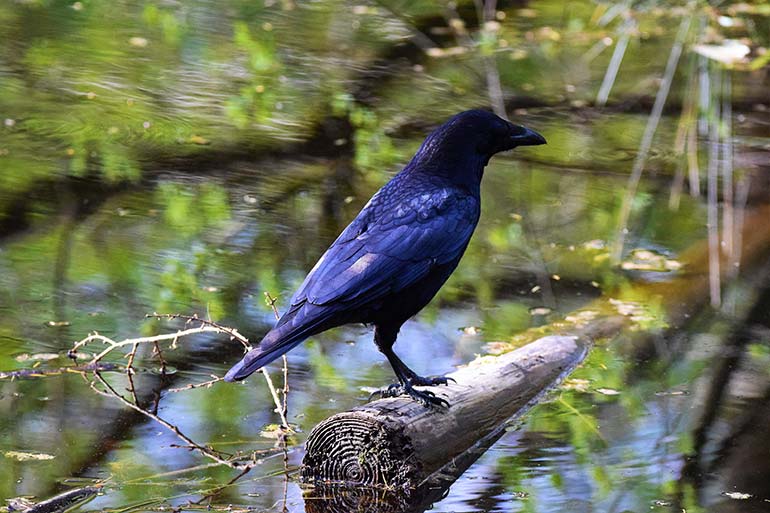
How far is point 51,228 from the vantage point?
7.01 meters

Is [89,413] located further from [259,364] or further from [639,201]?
[639,201]

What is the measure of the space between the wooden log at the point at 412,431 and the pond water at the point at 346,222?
95 mm

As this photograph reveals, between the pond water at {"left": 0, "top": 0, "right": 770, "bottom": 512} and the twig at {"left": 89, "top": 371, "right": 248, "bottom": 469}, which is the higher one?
the twig at {"left": 89, "top": 371, "right": 248, "bottom": 469}

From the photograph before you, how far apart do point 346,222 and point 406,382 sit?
296 cm

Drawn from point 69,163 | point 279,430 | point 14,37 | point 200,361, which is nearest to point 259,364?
point 279,430

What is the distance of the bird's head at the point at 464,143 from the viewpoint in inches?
193

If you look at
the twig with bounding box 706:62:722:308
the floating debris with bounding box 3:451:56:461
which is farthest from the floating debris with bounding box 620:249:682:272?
the floating debris with bounding box 3:451:56:461

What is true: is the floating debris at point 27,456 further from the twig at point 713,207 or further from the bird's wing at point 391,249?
the twig at point 713,207

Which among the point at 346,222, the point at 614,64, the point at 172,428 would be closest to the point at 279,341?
the point at 172,428

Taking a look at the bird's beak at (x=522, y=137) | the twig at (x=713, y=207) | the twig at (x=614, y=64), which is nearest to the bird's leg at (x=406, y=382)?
the bird's beak at (x=522, y=137)

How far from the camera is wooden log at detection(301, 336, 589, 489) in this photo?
167 inches

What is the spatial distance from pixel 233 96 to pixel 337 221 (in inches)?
106

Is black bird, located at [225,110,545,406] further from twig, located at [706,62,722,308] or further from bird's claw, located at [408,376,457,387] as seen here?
twig, located at [706,62,722,308]

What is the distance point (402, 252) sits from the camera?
4500mm
